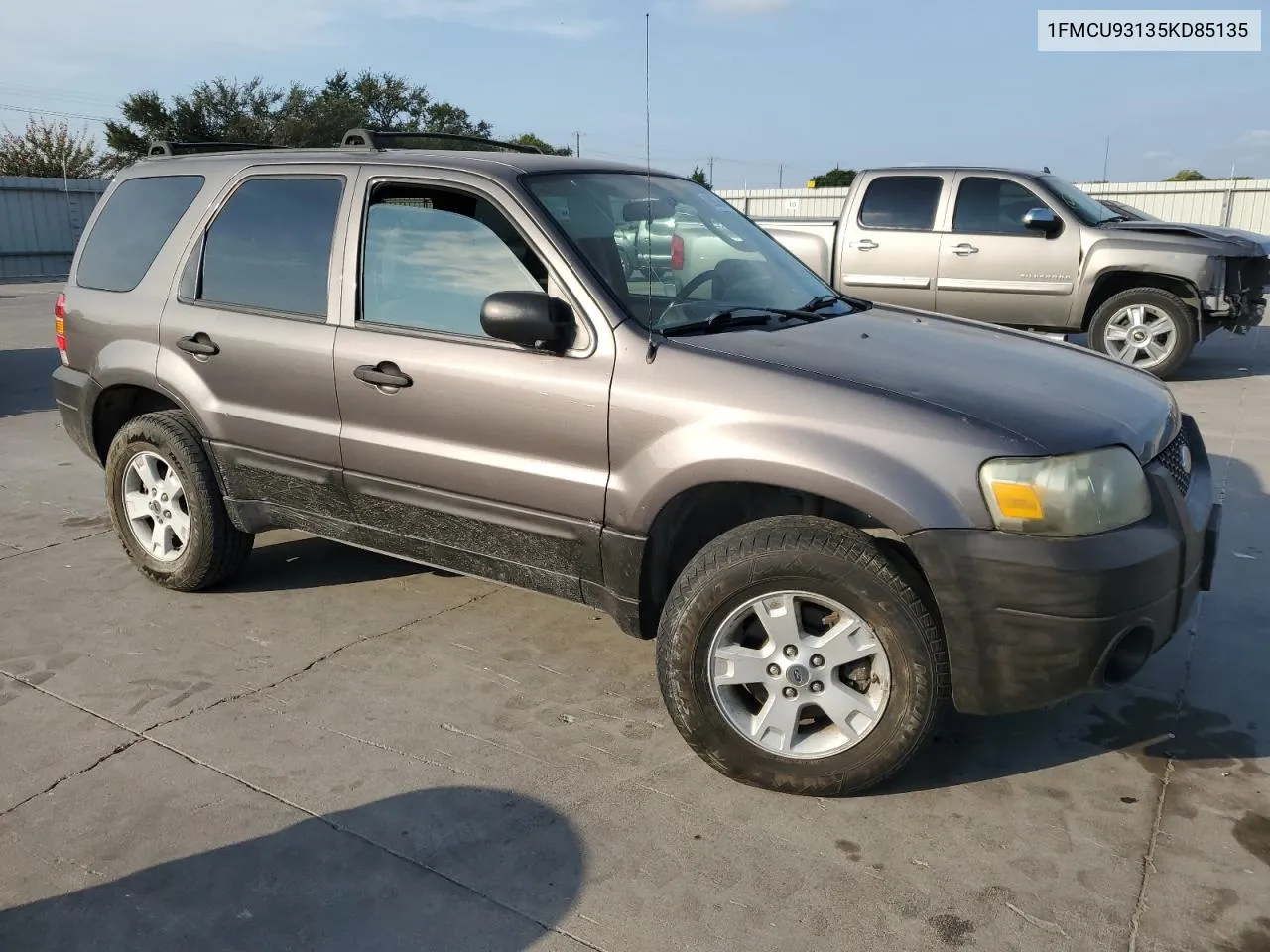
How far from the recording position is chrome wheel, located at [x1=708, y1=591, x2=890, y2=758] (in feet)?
9.70

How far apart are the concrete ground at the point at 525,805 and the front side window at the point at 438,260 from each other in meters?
1.27

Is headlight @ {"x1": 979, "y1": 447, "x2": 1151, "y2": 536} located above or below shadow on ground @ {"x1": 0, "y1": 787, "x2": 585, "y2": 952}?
above

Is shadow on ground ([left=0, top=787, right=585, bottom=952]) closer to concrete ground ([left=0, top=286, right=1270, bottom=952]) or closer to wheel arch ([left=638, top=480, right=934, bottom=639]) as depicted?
concrete ground ([left=0, top=286, right=1270, bottom=952])

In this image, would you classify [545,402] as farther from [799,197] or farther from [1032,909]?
[799,197]

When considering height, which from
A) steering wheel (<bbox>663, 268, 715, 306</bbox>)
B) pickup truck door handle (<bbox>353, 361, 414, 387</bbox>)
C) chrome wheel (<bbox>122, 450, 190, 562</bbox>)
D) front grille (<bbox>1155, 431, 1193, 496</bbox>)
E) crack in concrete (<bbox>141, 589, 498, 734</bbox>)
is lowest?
crack in concrete (<bbox>141, 589, 498, 734</bbox>)

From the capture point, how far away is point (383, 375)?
145 inches

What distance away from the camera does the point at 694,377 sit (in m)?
3.11

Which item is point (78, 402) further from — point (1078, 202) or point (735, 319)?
point (1078, 202)

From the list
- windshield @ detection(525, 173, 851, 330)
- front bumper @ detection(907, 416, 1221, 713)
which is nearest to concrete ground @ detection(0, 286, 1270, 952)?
front bumper @ detection(907, 416, 1221, 713)

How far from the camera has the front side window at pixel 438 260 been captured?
3.54 meters

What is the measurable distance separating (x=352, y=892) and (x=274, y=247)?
8.27 feet

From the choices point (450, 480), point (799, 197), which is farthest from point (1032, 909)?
point (799, 197)

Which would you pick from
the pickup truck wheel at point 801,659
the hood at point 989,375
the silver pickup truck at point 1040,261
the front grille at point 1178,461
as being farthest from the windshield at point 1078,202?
the pickup truck wheel at point 801,659

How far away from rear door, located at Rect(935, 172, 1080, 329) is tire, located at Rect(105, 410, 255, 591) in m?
7.30
